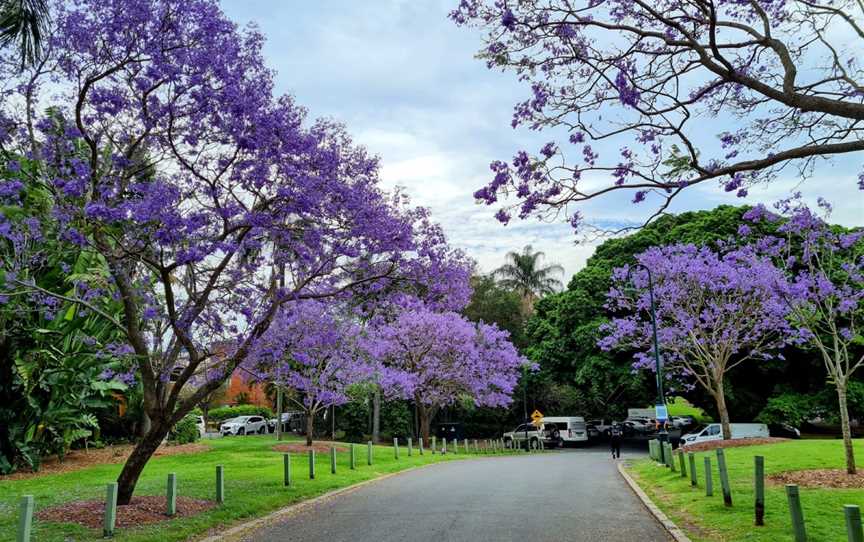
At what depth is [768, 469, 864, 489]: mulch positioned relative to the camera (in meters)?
13.6

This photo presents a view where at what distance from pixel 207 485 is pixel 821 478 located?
44.7ft

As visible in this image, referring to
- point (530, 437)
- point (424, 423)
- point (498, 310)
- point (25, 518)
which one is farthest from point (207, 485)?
point (498, 310)

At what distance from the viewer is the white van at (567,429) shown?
44.1 metres

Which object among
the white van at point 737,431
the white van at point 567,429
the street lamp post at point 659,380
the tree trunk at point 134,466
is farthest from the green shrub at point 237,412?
the tree trunk at point 134,466

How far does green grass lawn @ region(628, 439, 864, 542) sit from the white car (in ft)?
117

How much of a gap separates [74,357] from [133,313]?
11867mm

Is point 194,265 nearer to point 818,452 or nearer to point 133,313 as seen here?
point 133,313

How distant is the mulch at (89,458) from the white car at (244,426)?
1847 cm

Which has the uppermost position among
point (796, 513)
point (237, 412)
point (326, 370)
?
point (326, 370)

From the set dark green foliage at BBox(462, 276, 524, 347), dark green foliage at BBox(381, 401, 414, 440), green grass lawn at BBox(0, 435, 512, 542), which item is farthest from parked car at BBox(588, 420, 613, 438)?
green grass lawn at BBox(0, 435, 512, 542)

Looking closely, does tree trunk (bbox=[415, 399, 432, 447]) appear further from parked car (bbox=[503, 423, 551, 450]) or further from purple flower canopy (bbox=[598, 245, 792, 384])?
purple flower canopy (bbox=[598, 245, 792, 384])

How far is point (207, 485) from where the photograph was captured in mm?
15883

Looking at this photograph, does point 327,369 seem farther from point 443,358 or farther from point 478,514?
point 478,514

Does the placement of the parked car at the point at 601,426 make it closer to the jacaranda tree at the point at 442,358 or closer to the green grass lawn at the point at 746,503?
the jacaranda tree at the point at 442,358
